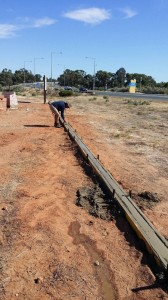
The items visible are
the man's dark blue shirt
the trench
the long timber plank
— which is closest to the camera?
the trench

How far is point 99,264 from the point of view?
4.95 m

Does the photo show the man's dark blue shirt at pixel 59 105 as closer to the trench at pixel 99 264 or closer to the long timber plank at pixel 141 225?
the long timber plank at pixel 141 225

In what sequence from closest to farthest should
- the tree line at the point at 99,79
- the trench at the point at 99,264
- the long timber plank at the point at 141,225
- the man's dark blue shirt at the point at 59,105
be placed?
the trench at the point at 99,264, the long timber plank at the point at 141,225, the man's dark blue shirt at the point at 59,105, the tree line at the point at 99,79

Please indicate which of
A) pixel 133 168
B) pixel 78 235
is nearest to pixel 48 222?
pixel 78 235

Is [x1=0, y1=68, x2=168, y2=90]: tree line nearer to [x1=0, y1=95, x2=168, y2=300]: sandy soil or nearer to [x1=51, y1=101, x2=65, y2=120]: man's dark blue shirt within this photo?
[x1=51, y1=101, x2=65, y2=120]: man's dark blue shirt

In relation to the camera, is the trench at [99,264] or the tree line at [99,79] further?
the tree line at [99,79]

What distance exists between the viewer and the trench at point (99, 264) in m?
4.43

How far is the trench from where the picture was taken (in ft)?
14.5

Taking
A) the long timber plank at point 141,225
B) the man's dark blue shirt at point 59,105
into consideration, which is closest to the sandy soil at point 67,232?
the long timber plank at point 141,225

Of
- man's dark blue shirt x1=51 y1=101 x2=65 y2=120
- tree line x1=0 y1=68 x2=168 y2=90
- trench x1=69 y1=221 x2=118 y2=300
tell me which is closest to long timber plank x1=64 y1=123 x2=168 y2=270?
trench x1=69 y1=221 x2=118 y2=300

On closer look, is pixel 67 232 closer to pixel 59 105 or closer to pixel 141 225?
pixel 141 225

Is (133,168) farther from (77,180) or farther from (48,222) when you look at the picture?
(48,222)

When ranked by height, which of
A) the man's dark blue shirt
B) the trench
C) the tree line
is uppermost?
the tree line

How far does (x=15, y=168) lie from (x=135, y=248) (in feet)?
15.8
